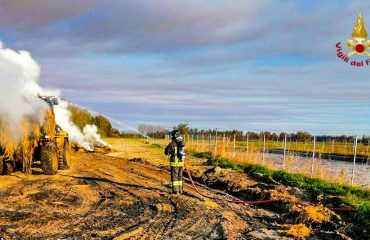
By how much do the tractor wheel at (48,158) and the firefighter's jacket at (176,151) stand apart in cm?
534

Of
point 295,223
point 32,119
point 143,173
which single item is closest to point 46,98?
point 32,119

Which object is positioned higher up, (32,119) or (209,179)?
(32,119)

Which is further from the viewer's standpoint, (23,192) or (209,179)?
(209,179)

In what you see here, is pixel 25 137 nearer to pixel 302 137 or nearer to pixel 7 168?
pixel 7 168

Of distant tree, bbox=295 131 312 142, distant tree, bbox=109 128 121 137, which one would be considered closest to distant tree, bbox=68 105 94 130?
distant tree, bbox=109 128 121 137

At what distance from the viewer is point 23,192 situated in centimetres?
1348

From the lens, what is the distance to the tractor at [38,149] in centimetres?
1622

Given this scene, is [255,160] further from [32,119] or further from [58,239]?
[58,239]

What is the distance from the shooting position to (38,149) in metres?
17.3

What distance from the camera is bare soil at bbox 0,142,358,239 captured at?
947cm

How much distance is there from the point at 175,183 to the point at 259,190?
3023 millimetres

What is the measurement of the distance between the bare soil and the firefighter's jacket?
102cm

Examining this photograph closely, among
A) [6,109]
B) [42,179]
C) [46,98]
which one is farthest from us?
[46,98]

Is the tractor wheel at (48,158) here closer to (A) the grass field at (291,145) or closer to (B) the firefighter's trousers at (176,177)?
(B) the firefighter's trousers at (176,177)
